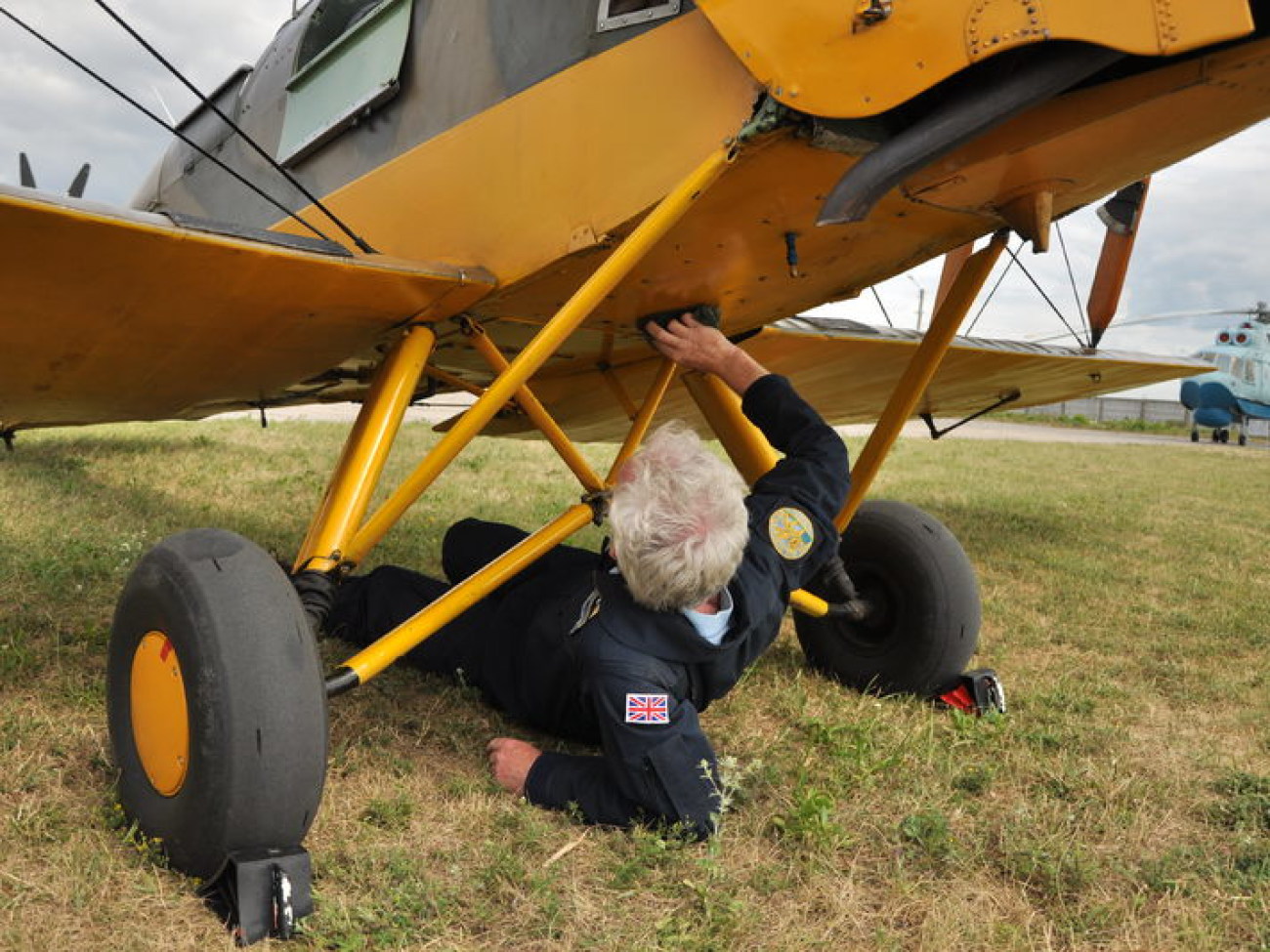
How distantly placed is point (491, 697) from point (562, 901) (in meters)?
1.13

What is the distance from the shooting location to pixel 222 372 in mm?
3545

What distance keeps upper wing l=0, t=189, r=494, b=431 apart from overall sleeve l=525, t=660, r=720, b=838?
1351 mm

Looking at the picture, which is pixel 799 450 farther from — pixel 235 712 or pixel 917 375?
pixel 235 712

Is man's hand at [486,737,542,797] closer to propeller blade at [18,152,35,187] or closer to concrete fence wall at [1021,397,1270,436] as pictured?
propeller blade at [18,152,35,187]

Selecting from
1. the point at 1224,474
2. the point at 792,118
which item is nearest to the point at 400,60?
the point at 792,118

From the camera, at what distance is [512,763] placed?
2529mm

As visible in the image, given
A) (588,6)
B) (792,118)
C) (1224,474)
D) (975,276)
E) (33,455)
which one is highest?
(588,6)

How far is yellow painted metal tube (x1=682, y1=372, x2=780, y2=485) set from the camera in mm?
3820

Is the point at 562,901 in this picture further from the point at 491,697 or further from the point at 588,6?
the point at 588,6

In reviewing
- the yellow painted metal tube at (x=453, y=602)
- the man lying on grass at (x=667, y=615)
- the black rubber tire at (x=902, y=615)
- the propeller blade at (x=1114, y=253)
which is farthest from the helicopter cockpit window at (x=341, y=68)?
the propeller blade at (x=1114, y=253)

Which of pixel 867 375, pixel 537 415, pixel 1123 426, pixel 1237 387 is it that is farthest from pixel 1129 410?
pixel 537 415

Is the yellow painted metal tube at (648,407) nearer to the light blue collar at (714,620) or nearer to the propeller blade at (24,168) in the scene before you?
the light blue collar at (714,620)

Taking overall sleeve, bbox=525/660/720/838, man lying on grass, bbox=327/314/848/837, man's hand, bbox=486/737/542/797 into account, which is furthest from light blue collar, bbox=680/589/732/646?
man's hand, bbox=486/737/542/797

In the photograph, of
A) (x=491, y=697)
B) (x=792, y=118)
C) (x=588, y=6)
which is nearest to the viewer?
(x=792, y=118)
